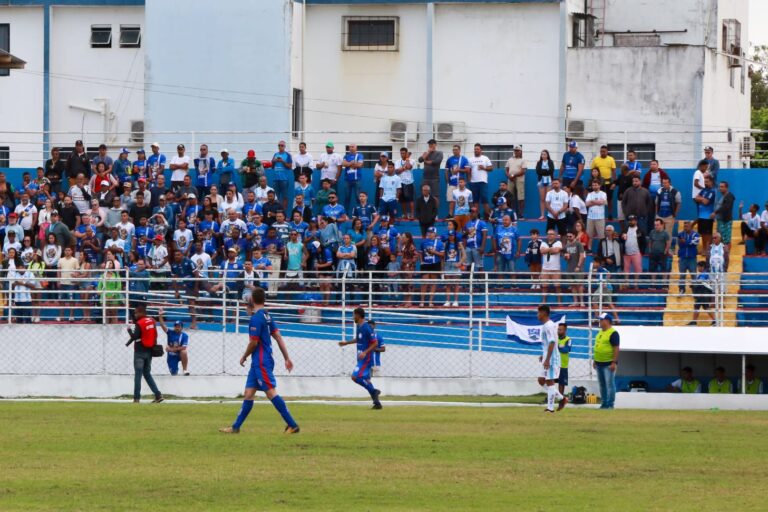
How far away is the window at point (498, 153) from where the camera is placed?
1567 inches

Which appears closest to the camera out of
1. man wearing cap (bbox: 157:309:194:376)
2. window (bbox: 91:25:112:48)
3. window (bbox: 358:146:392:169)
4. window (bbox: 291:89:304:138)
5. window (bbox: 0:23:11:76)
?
man wearing cap (bbox: 157:309:194:376)

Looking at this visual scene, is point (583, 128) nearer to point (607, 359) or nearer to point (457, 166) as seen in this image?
point (457, 166)

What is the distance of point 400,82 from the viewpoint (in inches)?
1636

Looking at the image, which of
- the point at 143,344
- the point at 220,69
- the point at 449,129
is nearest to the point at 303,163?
the point at 449,129

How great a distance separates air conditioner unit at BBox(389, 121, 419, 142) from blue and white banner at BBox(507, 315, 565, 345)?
1149cm

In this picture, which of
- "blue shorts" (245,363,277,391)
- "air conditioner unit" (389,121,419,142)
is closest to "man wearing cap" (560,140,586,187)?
"air conditioner unit" (389,121,419,142)

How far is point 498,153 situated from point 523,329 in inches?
414

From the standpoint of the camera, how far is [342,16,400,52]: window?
41.7m

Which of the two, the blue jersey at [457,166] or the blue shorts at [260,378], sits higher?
the blue jersey at [457,166]

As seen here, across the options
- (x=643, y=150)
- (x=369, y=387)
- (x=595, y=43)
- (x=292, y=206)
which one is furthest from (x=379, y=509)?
(x=595, y=43)

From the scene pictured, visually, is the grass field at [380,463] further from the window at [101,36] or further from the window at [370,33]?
the window at [101,36]

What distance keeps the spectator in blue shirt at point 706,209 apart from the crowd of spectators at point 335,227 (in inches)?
1.2

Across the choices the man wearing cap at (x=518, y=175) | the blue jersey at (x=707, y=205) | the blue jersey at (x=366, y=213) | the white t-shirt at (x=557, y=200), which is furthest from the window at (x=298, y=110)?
the blue jersey at (x=707, y=205)

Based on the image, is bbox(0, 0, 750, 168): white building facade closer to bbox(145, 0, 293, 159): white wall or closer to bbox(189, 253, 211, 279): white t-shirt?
bbox(145, 0, 293, 159): white wall
